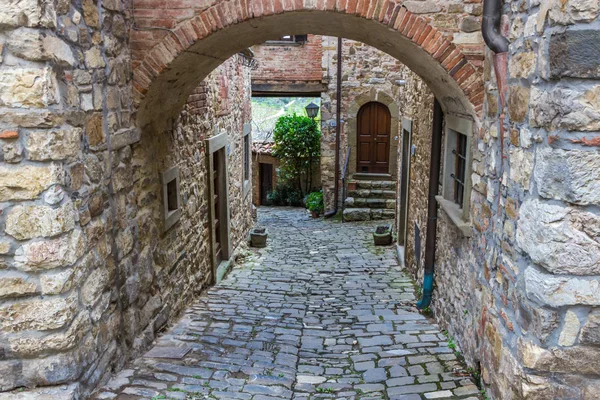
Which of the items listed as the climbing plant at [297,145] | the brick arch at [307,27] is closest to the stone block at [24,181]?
the brick arch at [307,27]

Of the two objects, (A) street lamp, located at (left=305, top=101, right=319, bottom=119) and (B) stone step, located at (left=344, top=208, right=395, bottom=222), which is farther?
(A) street lamp, located at (left=305, top=101, right=319, bottom=119)

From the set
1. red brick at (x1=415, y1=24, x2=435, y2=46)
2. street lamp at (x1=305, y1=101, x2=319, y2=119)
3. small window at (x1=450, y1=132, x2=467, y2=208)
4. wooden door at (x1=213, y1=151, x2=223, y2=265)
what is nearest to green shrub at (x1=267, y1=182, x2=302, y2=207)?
street lamp at (x1=305, y1=101, x2=319, y2=119)

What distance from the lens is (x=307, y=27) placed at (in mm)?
4137

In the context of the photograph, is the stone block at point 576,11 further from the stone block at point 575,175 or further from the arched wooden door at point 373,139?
the arched wooden door at point 373,139

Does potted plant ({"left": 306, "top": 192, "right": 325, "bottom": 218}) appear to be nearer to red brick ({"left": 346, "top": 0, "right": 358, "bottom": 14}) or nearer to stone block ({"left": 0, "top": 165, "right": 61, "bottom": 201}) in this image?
red brick ({"left": 346, "top": 0, "right": 358, "bottom": 14})

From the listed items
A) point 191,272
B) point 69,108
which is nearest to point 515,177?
point 69,108

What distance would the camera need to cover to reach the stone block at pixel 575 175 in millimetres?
2117

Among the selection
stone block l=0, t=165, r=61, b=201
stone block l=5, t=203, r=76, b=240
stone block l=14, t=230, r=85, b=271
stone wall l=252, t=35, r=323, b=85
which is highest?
stone wall l=252, t=35, r=323, b=85

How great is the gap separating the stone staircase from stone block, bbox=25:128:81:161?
9.40 metres

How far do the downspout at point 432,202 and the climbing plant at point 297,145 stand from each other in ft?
32.5

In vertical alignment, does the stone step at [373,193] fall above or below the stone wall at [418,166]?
below

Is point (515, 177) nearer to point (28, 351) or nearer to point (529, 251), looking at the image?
point (529, 251)

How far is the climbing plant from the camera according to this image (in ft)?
49.2

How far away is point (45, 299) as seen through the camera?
2670 millimetres
